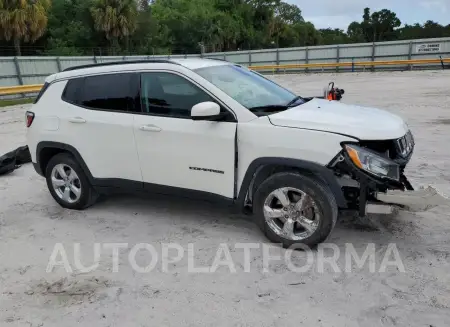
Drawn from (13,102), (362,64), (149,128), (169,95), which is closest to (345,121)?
(169,95)

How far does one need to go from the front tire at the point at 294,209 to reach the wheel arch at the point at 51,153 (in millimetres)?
2142

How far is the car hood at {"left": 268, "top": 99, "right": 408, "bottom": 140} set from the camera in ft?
11.4

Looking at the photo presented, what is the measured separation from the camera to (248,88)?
4410 millimetres

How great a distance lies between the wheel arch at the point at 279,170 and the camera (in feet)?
11.5

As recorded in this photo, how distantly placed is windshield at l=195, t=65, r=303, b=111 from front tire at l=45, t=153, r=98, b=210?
1913 millimetres

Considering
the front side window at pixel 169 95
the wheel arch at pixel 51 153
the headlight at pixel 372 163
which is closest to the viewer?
the headlight at pixel 372 163

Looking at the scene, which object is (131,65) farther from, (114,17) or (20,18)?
(114,17)

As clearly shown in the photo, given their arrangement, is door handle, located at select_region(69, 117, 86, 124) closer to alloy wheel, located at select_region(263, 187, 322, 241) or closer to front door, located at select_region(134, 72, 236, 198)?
front door, located at select_region(134, 72, 236, 198)

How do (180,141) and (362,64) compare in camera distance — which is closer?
(180,141)

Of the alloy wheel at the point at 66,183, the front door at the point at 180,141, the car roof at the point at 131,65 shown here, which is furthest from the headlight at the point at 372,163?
the alloy wheel at the point at 66,183

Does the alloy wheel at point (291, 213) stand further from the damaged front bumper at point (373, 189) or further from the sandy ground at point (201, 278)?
the damaged front bumper at point (373, 189)

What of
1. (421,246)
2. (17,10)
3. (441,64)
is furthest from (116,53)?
(421,246)

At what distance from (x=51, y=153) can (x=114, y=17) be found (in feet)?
119

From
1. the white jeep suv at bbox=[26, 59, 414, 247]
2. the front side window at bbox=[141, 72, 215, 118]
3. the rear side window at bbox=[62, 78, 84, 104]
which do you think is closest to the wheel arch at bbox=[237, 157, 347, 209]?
the white jeep suv at bbox=[26, 59, 414, 247]
